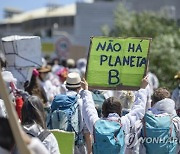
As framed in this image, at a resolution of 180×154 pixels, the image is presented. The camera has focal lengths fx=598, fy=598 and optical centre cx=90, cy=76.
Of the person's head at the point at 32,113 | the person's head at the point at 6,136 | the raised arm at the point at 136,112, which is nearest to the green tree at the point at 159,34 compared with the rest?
the raised arm at the point at 136,112

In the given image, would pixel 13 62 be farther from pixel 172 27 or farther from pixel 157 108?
pixel 172 27

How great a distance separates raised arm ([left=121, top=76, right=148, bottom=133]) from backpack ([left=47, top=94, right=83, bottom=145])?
75cm

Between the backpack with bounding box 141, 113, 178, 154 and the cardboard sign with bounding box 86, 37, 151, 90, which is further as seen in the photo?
the cardboard sign with bounding box 86, 37, 151, 90

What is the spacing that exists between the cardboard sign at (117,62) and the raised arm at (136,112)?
0.40 meters

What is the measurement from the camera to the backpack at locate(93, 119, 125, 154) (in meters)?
5.77

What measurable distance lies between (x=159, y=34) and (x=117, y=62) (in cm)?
1542

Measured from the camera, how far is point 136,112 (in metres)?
6.30

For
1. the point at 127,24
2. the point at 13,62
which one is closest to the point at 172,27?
the point at 127,24

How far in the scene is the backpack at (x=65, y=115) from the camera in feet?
21.9
